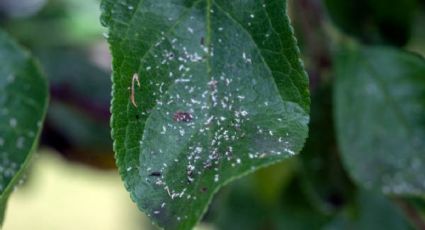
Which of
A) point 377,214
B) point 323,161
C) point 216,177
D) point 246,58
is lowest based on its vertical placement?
point 377,214

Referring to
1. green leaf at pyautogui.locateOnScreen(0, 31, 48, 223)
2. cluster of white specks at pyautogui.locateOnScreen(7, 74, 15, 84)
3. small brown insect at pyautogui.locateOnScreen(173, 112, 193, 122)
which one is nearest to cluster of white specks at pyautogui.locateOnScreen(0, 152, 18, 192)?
green leaf at pyautogui.locateOnScreen(0, 31, 48, 223)

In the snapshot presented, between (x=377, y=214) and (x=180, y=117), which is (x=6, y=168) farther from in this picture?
(x=377, y=214)

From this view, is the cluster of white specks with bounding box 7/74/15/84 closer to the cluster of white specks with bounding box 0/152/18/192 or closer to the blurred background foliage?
the cluster of white specks with bounding box 0/152/18/192

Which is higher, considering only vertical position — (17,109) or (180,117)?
(180,117)

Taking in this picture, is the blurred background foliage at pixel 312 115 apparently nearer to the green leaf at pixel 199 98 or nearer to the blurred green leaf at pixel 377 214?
the blurred green leaf at pixel 377 214

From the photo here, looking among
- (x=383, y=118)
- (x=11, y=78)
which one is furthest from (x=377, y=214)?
(x=11, y=78)
